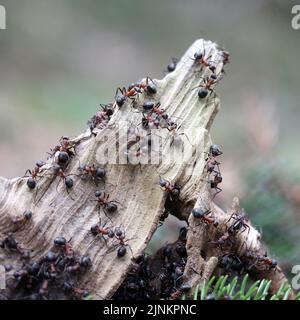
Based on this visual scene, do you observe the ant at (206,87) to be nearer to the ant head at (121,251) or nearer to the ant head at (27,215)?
the ant head at (121,251)

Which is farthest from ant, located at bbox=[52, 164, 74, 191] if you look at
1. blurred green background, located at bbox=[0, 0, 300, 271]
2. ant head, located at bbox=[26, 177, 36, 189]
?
blurred green background, located at bbox=[0, 0, 300, 271]

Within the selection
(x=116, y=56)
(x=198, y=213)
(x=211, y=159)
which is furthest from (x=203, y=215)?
(x=116, y=56)

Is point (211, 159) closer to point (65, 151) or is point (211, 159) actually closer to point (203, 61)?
point (203, 61)

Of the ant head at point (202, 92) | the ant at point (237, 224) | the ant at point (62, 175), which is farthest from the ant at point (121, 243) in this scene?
the ant head at point (202, 92)

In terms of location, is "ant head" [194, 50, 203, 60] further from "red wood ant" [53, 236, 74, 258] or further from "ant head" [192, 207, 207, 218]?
"red wood ant" [53, 236, 74, 258]

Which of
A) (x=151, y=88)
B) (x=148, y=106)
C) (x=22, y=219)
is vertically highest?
(x=151, y=88)

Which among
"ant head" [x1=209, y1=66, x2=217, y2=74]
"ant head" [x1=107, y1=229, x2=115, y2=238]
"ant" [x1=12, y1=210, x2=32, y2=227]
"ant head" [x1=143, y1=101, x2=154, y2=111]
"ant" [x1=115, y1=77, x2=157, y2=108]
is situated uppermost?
"ant head" [x1=209, y1=66, x2=217, y2=74]

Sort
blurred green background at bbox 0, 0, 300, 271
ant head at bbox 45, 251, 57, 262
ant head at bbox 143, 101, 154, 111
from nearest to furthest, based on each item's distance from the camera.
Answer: ant head at bbox 45, 251, 57, 262 → ant head at bbox 143, 101, 154, 111 → blurred green background at bbox 0, 0, 300, 271
